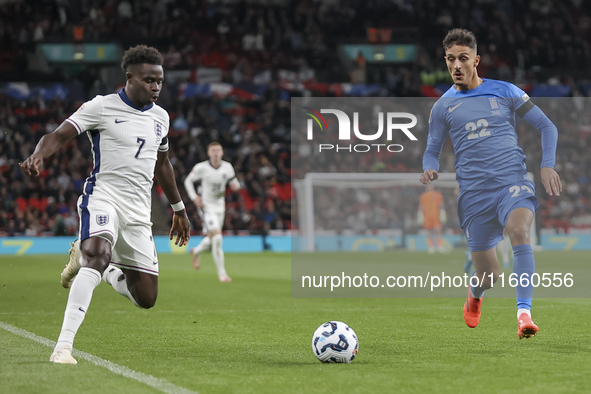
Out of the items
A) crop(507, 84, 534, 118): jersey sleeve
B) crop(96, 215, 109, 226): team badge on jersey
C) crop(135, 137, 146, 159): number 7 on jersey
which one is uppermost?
crop(507, 84, 534, 118): jersey sleeve

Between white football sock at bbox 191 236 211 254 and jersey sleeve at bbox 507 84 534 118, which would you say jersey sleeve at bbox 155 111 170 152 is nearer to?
jersey sleeve at bbox 507 84 534 118

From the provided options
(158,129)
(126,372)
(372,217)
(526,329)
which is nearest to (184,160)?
(372,217)

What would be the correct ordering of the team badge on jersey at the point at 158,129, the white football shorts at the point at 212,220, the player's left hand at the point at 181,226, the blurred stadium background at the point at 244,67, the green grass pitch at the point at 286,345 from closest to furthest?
the green grass pitch at the point at 286,345, the team badge on jersey at the point at 158,129, the player's left hand at the point at 181,226, the white football shorts at the point at 212,220, the blurred stadium background at the point at 244,67

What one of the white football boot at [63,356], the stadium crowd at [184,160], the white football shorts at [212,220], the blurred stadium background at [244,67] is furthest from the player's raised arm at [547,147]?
the stadium crowd at [184,160]

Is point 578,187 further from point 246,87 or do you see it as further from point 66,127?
point 246,87

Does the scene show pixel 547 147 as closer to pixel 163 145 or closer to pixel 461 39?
pixel 461 39

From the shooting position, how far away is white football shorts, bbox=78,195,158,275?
5.61 metres

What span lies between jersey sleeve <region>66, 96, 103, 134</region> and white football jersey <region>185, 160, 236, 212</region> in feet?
28.5

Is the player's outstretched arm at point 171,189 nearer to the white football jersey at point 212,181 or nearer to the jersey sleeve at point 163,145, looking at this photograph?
the jersey sleeve at point 163,145

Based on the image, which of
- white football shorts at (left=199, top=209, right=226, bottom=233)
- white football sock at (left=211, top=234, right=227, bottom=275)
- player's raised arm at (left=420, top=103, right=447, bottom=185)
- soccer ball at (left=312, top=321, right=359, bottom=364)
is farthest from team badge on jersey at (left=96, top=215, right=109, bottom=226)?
white football shorts at (left=199, top=209, right=226, bottom=233)

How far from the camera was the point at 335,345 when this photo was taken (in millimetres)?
5547

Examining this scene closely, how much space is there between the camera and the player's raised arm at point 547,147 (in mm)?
6828

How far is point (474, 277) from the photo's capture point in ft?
24.5

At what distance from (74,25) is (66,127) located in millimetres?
24424
